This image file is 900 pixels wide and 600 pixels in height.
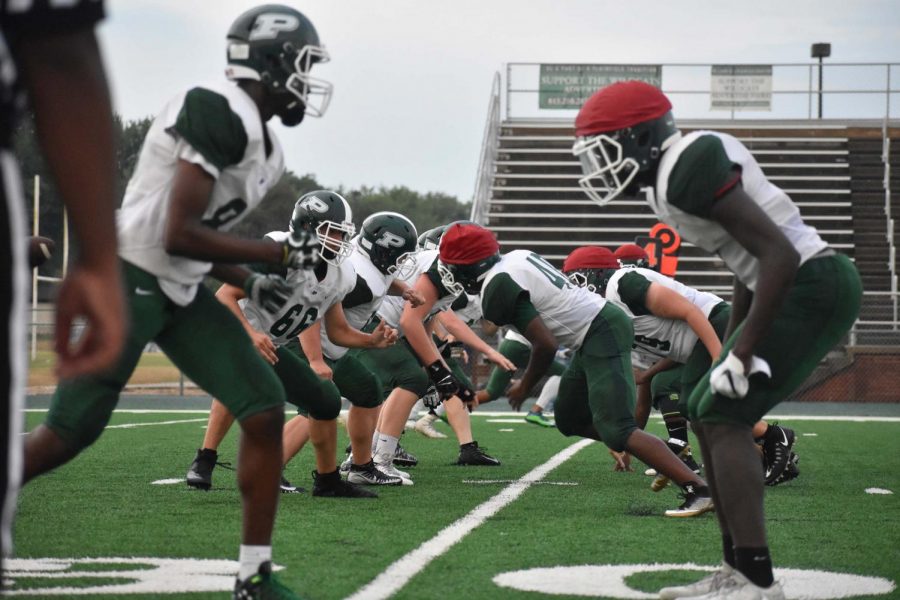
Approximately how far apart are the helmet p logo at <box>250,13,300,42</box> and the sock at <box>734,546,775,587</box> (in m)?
2.18

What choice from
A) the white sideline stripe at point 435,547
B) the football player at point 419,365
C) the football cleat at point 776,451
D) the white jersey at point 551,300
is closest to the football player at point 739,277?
the white sideline stripe at point 435,547

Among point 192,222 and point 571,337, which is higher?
point 192,222

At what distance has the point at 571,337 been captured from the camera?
6418mm

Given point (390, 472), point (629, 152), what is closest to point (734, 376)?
point (629, 152)

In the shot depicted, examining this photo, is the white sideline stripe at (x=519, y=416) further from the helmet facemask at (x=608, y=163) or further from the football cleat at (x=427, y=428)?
the helmet facemask at (x=608, y=163)

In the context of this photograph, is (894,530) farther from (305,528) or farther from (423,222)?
(423,222)

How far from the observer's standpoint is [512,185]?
27.6 m

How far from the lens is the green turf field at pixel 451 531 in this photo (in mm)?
4172

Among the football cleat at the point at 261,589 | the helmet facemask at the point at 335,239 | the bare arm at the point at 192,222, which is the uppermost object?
the bare arm at the point at 192,222

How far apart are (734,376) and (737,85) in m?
25.5

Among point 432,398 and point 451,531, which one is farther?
point 432,398

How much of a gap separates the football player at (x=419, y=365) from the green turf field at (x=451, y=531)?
33cm

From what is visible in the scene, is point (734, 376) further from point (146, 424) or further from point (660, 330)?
point (146, 424)

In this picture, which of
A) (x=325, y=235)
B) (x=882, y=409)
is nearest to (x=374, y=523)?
(x=325, y=235)
